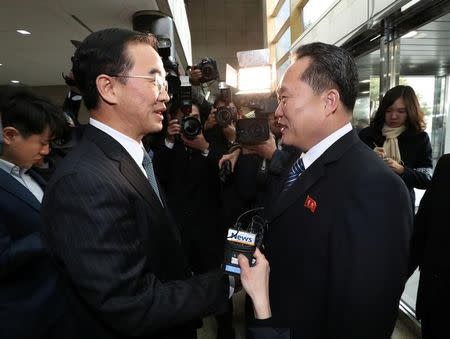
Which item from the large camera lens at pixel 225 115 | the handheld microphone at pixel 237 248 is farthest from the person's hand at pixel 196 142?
the handheld microphone at pixel 237 248

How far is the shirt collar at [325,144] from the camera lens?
985 mm

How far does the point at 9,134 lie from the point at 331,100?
4.49 feet

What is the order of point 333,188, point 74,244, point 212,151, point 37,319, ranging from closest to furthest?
point 74,244 < point 333,188 < point 37,319 < point 212,151

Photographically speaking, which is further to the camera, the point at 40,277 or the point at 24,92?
the point at 24,92

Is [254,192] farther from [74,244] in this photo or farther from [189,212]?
[74,244]

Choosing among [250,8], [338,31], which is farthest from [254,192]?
[250,8]

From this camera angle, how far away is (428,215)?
134 cm

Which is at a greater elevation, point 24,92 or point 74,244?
point 24,92

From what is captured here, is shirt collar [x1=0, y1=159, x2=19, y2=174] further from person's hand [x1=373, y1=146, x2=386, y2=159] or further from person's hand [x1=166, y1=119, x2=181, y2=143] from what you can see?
person's hand [x1=373, y1=146, x2=386, y2=159]

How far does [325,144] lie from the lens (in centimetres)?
100

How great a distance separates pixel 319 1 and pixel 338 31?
6.38 ft

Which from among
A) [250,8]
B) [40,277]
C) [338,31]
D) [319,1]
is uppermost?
[250,8]

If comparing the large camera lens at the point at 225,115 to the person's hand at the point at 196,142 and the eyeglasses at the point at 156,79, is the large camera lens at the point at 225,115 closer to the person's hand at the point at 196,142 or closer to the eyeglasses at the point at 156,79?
the person's hand at the point at 196,142

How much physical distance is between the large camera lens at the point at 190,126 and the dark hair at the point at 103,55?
128cm
